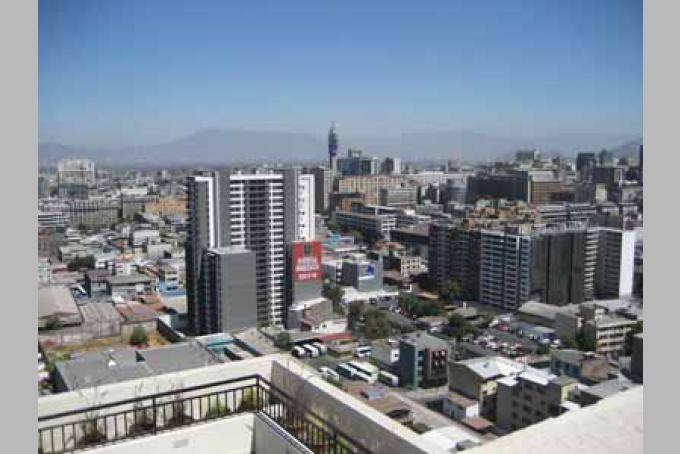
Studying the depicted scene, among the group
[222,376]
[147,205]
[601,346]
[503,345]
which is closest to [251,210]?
[503,345]

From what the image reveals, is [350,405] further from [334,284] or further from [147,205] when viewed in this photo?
[147,205]

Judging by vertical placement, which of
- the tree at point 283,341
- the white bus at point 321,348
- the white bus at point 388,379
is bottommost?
the white bus at point 388,379

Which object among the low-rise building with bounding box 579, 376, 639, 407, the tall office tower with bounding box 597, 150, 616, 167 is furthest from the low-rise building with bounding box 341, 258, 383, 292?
the tall office tower with bounding box 597, 150, 616, 167

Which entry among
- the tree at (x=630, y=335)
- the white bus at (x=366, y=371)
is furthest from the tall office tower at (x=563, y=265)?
the white bus at (x=366, y=371)

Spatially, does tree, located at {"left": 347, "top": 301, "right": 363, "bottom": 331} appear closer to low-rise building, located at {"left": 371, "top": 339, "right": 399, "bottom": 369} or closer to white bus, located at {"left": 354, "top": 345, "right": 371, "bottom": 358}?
white bus, located at {"left": 354, "top": 345, "right": 371, "bottom": 358}

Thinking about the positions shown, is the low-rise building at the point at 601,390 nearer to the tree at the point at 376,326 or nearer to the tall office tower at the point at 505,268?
the tree at the point at 376,326
